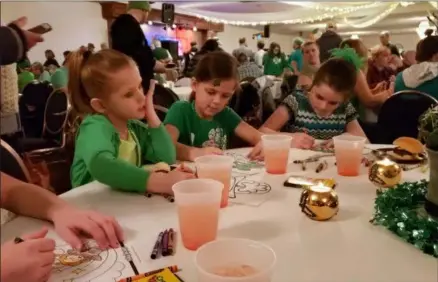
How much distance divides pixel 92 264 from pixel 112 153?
16.9 inches

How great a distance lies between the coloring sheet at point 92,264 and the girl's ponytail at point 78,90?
612mm

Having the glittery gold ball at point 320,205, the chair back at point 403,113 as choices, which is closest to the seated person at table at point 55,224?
the glittery gold ball at point 320,205

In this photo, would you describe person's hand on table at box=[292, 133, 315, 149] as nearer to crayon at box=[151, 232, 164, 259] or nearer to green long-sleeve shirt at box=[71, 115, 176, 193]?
green long-sleeve shirt at box=[71, 115, 176, 193]

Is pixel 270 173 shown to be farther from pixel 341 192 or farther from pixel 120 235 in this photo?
pixel 120 235

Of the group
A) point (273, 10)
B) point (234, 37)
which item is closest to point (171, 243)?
point (273, 10)

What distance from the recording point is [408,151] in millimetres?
1203

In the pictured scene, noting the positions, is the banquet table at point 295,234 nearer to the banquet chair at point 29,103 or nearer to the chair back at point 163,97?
the banquet chair at point 29,103

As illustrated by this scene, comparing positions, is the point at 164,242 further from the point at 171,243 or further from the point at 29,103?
the point at 29,103

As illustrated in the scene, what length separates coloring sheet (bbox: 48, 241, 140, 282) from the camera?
57 cm

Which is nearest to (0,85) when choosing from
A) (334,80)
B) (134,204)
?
(134,204)

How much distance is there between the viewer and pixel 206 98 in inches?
62.6

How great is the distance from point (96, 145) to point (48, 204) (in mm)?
269

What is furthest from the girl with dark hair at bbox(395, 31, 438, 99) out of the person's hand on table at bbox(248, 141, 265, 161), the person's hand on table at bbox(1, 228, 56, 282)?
the person's hand on table at bbox(1, 228, 56, 282)

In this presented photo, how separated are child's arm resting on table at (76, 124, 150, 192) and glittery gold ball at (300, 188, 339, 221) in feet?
1.19
